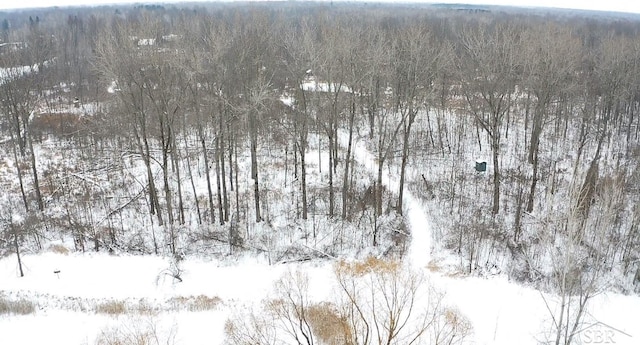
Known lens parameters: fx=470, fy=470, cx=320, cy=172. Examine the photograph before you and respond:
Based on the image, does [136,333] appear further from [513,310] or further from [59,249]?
[513,310]

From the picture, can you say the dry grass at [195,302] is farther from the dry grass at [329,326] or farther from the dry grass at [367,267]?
the dry grass at [367,267]

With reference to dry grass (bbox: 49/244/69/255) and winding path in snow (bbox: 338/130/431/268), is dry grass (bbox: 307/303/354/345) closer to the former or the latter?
winding path in snow (bbox: 338/130/431/268)

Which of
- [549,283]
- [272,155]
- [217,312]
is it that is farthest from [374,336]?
[272,155]

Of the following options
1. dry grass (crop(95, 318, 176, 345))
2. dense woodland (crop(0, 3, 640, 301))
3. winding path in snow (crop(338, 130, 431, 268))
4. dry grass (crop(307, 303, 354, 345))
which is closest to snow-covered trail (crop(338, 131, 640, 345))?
winding path in snow (crop(338, 130, 431, 268))

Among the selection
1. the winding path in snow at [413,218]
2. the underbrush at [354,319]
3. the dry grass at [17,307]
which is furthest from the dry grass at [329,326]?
the dry grass at [17,307]

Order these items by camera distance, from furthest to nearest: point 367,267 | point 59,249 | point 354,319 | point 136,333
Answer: point 59,249 → point 367,267 → point 354,319 → point 136,333

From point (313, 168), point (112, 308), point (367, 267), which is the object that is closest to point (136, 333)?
point (112, 308)

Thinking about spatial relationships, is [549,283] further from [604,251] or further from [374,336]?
[374,336]
